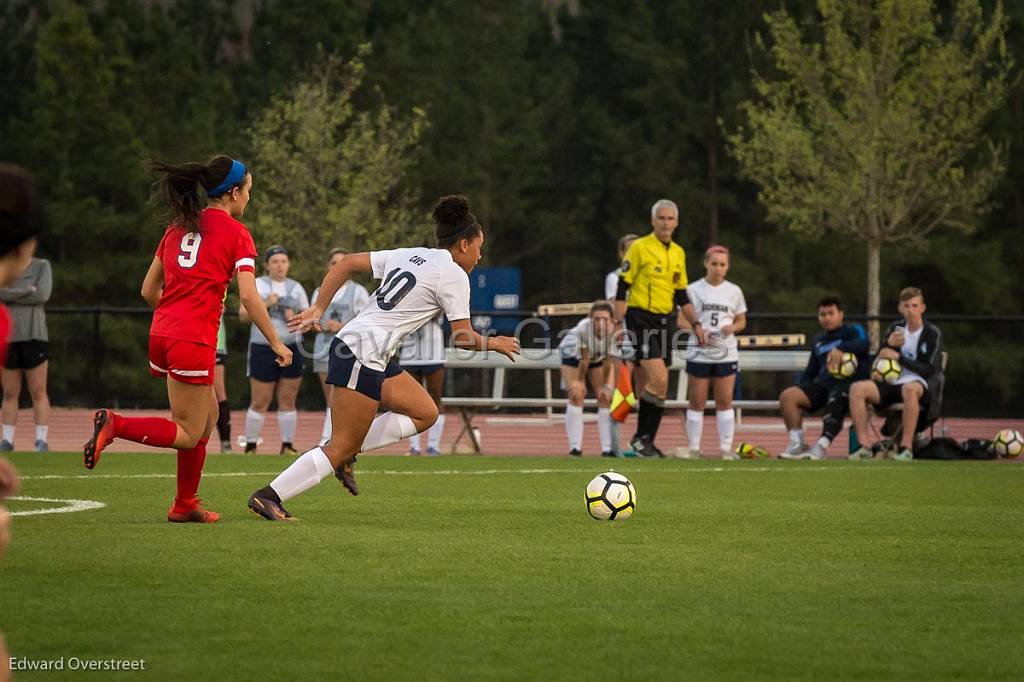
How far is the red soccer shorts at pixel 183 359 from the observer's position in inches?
326

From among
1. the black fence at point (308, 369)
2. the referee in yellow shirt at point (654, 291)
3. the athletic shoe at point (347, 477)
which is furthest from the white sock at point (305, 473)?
the black fence at point (308, 369)

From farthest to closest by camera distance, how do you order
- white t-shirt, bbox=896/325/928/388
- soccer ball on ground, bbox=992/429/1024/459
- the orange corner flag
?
1. the orange corner flag
2. soccer ball on ground, bbox=992/429/1024/459
3. white t-shirt, bbox=896/325/928/388

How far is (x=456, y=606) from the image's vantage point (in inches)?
231

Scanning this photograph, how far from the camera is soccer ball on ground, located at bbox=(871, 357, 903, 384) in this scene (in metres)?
16.7

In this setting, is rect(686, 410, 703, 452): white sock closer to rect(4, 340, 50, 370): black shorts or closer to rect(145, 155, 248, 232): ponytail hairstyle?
rect(4, 340, 50, 370): black shorts

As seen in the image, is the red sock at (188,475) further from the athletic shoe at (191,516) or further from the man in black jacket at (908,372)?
the man in black jacket at (908,372)

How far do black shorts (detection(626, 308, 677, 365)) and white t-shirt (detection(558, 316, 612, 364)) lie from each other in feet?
3.98

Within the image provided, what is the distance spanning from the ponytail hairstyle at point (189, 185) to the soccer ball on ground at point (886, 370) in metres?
9.81

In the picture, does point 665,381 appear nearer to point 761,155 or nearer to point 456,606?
point 456,606

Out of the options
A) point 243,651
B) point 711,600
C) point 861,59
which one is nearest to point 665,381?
point 711,600

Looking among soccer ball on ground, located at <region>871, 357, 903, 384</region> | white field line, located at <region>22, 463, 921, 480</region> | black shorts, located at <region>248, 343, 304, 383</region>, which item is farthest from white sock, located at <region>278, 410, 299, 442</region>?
soccer ball on ground, located at <region>871, 357, 903, 384</region>

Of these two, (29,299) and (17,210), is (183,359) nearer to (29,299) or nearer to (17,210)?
(17,210)

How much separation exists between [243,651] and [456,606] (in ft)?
3.55

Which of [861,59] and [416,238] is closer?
[861,59]
